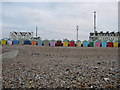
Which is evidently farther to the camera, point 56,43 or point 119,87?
point 56,43

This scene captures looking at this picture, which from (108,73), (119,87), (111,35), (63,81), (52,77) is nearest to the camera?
(119,87)

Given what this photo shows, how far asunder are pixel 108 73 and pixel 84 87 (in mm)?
1979

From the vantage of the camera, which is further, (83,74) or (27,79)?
(83,74)

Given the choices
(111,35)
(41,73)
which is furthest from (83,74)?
(111,35)

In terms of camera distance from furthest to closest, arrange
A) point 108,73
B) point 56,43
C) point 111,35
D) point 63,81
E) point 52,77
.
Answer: point 111,35 → point 56,43 → point 108,73 → point 52,77 → point 63,81

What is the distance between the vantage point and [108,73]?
19.2 feet

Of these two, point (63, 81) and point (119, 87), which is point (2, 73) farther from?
point (119, 87)

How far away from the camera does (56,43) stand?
2527cm

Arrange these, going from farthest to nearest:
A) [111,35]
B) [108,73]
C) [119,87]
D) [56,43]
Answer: [111,35] < [56,43] < [108,73] < [119,87]

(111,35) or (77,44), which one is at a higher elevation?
(111,35)

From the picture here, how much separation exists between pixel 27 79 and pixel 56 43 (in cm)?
2004

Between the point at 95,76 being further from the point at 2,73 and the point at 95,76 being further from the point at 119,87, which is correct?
the point at 2,73

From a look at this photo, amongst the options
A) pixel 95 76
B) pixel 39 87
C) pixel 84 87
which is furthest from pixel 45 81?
pixel 95 76

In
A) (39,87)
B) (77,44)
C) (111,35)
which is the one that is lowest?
(39,87)
